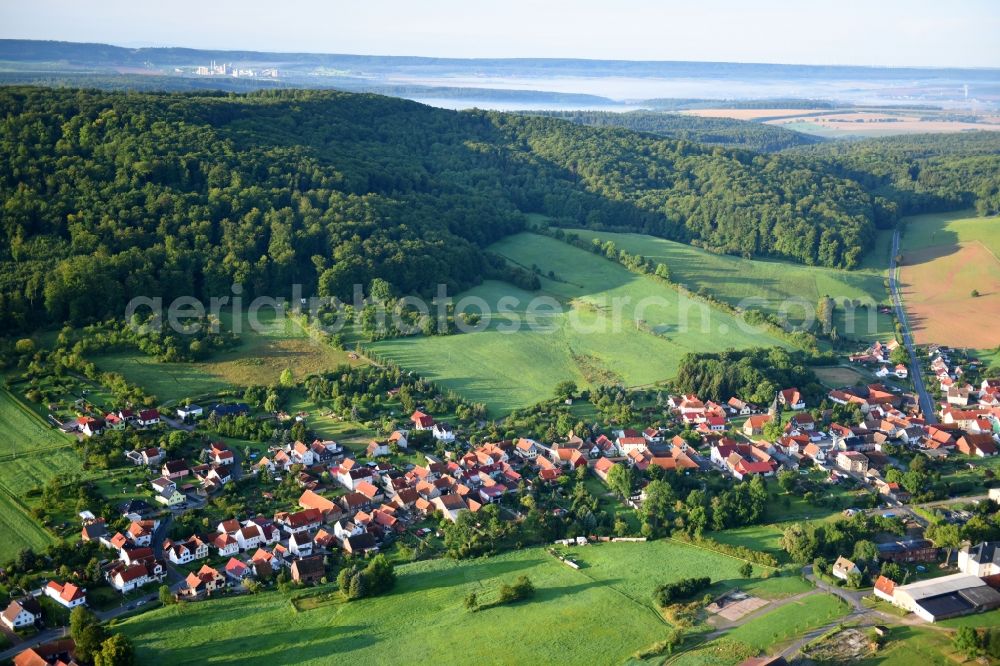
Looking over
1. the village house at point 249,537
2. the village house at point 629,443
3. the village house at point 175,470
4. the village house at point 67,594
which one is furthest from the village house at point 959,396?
the village house at point 67,594

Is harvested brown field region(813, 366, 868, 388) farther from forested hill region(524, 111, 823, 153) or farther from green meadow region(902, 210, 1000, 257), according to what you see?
forested hill region(524, 111, 823, 153)

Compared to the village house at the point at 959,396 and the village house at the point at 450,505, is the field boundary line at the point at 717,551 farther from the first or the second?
the village house at the point at 959,396

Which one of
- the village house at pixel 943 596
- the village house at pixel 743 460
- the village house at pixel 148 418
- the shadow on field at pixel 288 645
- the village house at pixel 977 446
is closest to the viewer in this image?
the shadow on field at pixel 288 645

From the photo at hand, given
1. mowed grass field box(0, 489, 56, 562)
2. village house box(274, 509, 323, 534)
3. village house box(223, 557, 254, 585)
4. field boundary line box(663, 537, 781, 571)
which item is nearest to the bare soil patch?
field boundary line box(663, 537, 781, 571)

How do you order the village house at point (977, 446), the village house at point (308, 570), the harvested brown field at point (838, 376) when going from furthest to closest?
the harvested brown field at point (838, 376) → the village house at point (977, 446) → the village house at point (308, 570)

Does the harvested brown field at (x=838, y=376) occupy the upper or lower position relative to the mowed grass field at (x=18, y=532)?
upper

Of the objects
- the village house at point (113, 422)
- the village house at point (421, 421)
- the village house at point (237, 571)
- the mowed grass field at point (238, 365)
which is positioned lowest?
the village house at point (237, 571)

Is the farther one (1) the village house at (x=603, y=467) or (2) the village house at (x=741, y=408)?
(2) the village house at (x=741, y=408)

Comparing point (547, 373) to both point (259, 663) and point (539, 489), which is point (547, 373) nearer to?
point (539, 489)
